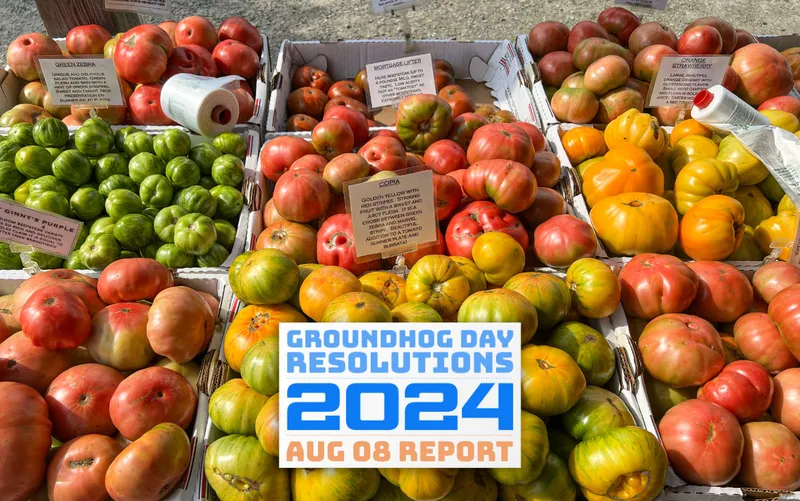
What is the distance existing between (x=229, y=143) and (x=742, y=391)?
9.24 ft

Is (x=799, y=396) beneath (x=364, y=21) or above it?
beneath

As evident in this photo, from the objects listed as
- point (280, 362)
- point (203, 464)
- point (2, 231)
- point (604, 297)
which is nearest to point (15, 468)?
point (203, 464)

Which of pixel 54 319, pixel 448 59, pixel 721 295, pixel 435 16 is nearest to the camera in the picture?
pixel 54 319

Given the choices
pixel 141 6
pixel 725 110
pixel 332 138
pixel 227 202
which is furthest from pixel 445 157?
pixel 141 6

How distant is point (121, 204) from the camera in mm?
2631

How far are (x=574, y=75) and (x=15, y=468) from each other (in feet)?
12.7

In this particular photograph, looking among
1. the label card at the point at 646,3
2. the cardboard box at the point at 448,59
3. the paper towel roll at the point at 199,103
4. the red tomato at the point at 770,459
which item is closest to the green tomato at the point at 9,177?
the paper towel roll at the point at 199,103

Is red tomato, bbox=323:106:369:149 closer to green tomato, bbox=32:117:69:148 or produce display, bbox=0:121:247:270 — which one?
produce display, bbox=0:121:247:270

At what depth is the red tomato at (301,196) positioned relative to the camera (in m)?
2.54

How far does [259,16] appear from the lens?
20.5 ft

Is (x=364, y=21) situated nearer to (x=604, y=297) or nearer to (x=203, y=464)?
(x=604, y=297)

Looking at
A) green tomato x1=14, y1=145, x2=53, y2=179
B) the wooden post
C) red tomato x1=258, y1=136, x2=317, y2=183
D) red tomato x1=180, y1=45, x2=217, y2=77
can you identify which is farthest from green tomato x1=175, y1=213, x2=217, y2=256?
the wooden post

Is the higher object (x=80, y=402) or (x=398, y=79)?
(x=398, y=79)

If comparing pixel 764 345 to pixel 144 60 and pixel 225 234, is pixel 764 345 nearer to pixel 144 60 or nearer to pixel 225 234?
pixel 225 234
